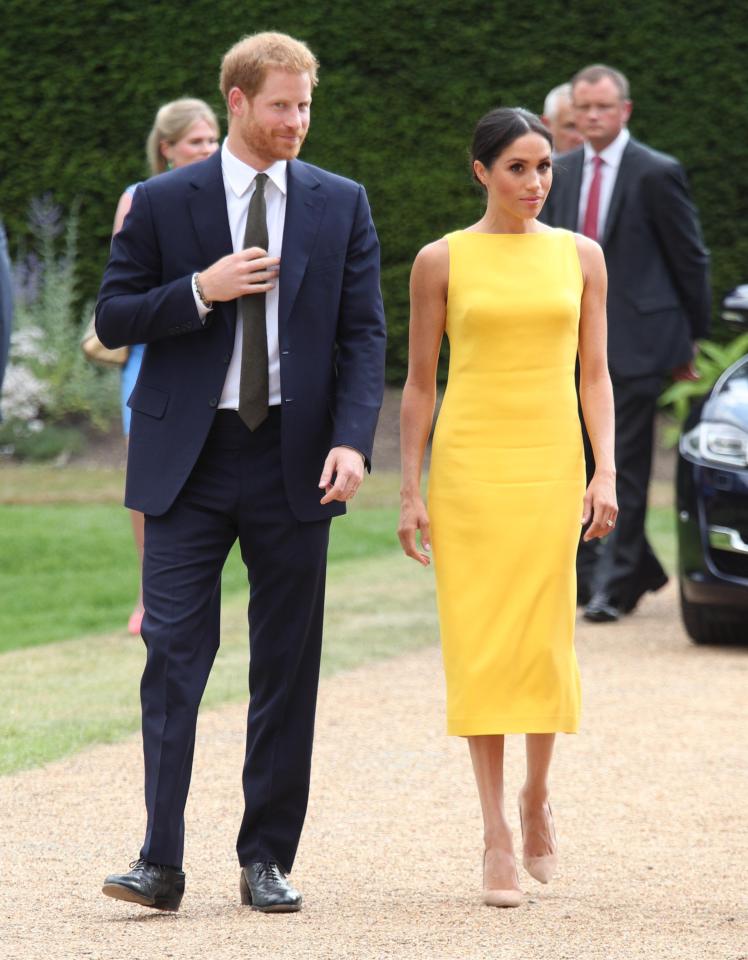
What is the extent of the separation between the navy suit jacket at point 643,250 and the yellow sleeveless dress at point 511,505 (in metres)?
4.17

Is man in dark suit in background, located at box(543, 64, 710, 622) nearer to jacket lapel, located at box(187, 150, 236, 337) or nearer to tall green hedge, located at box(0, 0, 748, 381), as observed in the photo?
jacket lapel, located at box(187, 150, 236, 337)

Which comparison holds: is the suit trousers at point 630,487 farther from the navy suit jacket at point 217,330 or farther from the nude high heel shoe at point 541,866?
the navy suit jacket at point 217,330

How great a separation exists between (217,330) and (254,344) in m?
0.09

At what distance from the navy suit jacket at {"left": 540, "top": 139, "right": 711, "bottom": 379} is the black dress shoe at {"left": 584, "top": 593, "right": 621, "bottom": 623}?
39.7 inches

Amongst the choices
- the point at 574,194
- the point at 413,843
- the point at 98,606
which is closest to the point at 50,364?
the point at 98,606

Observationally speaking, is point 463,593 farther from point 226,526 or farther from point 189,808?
point 189,808

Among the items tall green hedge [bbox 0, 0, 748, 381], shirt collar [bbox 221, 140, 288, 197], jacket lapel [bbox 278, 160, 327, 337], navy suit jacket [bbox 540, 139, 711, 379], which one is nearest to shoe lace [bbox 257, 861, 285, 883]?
jacket lapel [bbox 278, 160, 327, 337]

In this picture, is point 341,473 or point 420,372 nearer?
point 341,473

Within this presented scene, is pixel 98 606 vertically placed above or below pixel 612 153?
below

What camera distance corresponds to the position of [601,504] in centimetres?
465

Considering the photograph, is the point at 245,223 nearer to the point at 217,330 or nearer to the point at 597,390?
the point at 217,330

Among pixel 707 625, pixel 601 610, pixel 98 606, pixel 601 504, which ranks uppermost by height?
pixel 601 504

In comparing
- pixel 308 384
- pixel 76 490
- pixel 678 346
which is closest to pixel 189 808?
pixel 308 384

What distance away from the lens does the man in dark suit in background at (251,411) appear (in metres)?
4.25
